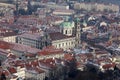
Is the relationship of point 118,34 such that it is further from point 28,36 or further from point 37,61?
point 37,61

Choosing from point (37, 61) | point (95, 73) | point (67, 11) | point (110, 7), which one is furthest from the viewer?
point (110, 7)

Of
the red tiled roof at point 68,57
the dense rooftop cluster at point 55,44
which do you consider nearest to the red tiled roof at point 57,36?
the dense rooftop cluster at point 55,44

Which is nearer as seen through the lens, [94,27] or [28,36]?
[28,36]

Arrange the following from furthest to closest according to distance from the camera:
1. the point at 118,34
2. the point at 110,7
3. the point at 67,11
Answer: the point at 110,7 → the point at 67,11 → the point at 118,34

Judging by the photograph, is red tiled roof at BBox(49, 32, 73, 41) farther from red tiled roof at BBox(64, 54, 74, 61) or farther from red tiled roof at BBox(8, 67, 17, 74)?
red tiled roof at BBox(8, 67, 17, 74)

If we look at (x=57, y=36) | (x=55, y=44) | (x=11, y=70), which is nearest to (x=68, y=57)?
(x=55, y=44)

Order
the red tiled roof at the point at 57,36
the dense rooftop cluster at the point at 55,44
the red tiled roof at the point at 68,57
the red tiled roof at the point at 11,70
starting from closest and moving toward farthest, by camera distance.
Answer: the red tiled roof at the point at 11,70, the dense rooftop cluster at the point at 55,44, the red tiled roof at the point at 68,57, the red tiled roof at the point at 57,36

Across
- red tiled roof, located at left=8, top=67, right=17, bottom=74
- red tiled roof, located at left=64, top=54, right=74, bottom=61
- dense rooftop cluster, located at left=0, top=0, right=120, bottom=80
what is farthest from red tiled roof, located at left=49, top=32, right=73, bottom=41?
red tiled roof, located at left=8, top=67, right=17, bottom=74

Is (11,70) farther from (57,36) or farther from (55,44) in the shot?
(57,36)

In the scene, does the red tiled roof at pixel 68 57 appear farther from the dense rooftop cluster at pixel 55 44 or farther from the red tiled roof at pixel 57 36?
the red tiled roof at pixel 57 36

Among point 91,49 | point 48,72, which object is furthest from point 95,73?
point 91,49

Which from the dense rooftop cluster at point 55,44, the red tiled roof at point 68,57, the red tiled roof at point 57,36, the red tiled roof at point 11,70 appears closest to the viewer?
the red tiled roof at point 11,70
